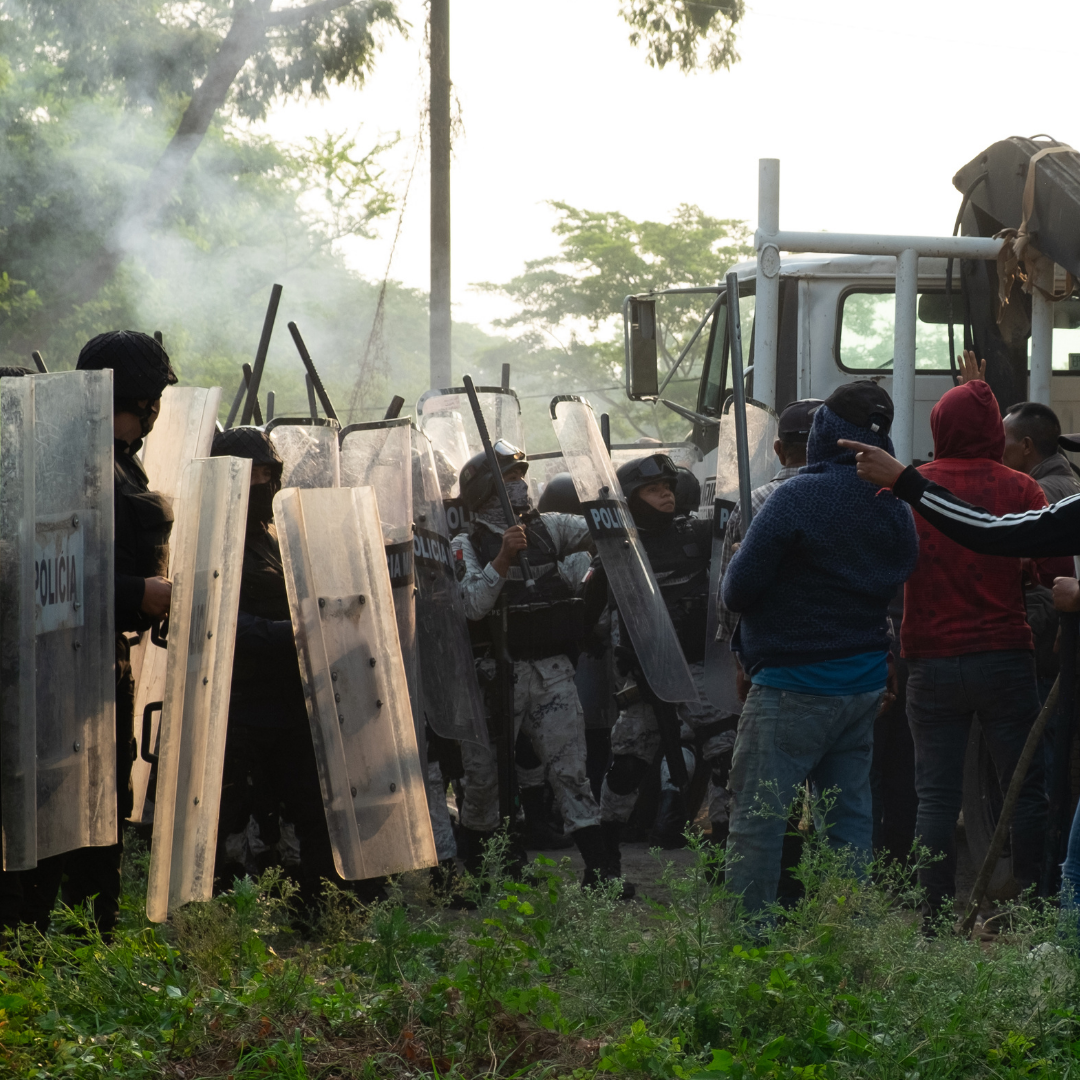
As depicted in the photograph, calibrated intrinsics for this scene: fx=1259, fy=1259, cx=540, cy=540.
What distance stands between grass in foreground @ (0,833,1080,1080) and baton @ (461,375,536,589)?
5.91ft

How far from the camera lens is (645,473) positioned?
5430mm

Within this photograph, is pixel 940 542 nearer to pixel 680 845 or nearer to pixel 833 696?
pixel 833 696

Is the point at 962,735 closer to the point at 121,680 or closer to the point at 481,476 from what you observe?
the point at 481,476

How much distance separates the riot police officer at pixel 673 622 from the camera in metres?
5.16

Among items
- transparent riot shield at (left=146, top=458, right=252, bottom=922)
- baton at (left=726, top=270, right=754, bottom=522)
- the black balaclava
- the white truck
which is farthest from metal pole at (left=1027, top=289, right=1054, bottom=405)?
transparent riot shield at (left=146, top=458, right=252, bottom=922)

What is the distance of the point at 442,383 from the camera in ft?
38.4

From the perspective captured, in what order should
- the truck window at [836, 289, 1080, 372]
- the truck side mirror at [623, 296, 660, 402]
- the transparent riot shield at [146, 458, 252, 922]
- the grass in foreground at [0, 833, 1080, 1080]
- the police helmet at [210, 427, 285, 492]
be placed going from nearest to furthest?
the grass in foreground at [0, 833, 1080, 1080] < the transparent riot shield at [146, 458, 252, 922] < the police helmet at [210, 427, 285, 492] < the truck side mirror at [623, 296, 660, 402] < the truck window at [836, 289, 1080, 372]

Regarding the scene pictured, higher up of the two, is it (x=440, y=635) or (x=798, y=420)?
(x=798, y=420)

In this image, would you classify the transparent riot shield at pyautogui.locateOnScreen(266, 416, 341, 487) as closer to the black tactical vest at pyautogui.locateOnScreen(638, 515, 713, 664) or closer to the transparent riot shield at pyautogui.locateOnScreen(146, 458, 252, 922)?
the transparent riot shield at pyautogui.locateOnScreen(146, 458, 252, 922)

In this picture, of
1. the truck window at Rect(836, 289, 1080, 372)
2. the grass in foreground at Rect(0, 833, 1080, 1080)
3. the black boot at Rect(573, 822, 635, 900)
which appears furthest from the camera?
the truck window at Rect(836, 289, 1080, 372)

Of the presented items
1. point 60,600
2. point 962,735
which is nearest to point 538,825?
point 962,735

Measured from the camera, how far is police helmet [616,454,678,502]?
5.43 m

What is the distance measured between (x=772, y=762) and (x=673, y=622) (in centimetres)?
197

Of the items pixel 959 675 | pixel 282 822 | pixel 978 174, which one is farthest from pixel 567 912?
pixel 978 174
